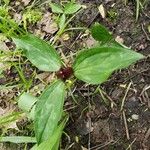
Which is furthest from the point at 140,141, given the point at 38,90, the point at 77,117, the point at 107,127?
the point at 38,90

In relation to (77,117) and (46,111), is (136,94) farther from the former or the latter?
(46,111)

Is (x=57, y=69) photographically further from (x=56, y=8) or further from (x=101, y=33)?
(x=56, y=8)

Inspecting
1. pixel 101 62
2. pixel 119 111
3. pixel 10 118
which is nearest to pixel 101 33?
pixel 101 62

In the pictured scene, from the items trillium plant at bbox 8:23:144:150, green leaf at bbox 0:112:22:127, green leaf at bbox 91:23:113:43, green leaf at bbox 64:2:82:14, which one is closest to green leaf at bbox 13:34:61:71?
trillium plant at bbox 8:23:144:150

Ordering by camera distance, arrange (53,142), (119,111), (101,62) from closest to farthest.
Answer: (101,62)
(53,142)
(119,111)

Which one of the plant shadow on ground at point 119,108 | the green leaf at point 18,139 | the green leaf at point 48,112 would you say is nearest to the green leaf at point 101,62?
the green leaf at point 48,112

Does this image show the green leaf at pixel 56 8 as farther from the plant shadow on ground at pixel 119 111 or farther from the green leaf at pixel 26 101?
the green leaf at pixel 26 101
